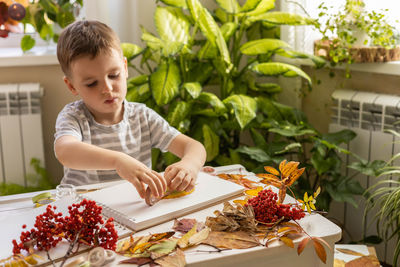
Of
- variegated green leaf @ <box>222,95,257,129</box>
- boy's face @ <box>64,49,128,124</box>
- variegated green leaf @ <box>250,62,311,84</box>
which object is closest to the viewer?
boy's face @ <box>64,49,128,124</box>

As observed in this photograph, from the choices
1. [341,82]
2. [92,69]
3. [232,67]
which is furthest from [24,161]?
[341,82]

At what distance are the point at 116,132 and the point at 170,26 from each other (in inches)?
36.1

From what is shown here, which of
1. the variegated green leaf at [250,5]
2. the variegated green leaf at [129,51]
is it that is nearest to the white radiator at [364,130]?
the variegated green leaf at [250,5]

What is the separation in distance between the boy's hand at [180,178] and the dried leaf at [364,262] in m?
0.79

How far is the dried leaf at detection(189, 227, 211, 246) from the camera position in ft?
2.56

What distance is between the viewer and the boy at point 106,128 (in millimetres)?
1021

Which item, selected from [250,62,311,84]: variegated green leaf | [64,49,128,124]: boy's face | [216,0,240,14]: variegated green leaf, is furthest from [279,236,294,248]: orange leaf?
[216,0,240,14]: variegated green leaf

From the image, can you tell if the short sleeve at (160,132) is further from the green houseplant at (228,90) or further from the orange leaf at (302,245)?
the orange leaf at (302,245)

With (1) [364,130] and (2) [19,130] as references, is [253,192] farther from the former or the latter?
(2) [19,130]

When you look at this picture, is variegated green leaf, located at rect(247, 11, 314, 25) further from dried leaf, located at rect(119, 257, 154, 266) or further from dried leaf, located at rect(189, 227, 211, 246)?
dried leaf, located at rect(119, 257, 154, 266)

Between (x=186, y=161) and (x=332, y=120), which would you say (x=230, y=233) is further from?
(x=332, y=120)

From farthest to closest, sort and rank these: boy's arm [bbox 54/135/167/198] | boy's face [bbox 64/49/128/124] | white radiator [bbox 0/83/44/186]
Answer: white radiator [bbox 0/83/44/186], boy's face [bbox 64/49/128/124], boy's arm [bbox 54/135/167/198]

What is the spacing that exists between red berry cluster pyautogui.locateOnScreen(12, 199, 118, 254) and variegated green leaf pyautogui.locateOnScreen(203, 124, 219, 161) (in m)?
1.29

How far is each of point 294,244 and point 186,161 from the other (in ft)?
1.39
